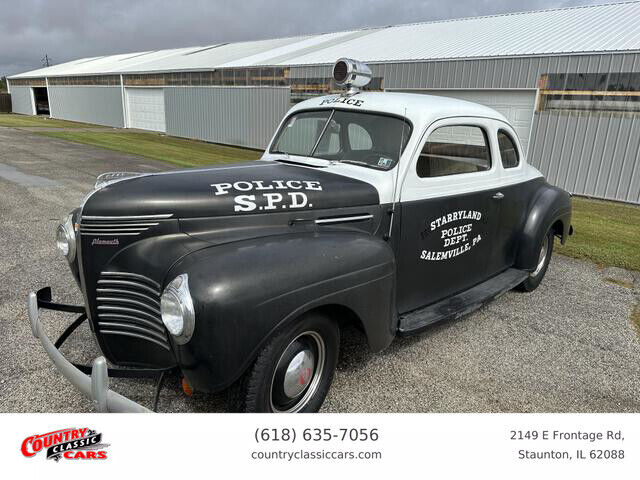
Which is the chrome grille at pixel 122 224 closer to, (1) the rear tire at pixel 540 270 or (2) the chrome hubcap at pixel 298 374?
(2) the chrome hubcap at pixel 298 374

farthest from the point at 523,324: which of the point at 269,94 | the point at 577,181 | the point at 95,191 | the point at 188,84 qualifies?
the point at 188,84

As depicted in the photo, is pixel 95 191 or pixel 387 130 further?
pixel 387 130

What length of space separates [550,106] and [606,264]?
604cm

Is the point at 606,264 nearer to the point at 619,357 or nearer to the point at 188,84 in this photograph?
the point at 619,357

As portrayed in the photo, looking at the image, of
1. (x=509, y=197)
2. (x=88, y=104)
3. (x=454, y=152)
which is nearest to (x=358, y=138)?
(x=454, y=152)

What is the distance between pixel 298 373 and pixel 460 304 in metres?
1.60

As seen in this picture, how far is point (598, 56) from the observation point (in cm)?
963

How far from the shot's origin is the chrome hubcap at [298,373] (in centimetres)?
254

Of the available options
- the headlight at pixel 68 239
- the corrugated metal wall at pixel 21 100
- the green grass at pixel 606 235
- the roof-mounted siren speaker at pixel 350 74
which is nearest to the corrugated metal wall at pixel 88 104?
the corrugated metal wall at pixel 21 100

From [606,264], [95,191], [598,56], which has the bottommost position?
[606,264]

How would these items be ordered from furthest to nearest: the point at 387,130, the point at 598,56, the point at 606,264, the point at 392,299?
1. the point at 598,56
2. the point at 606,264
3. the point at 387,130
4. the point at 392,299

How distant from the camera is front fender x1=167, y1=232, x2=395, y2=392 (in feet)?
7.09

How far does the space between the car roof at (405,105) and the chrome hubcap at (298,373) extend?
5.90 ft
